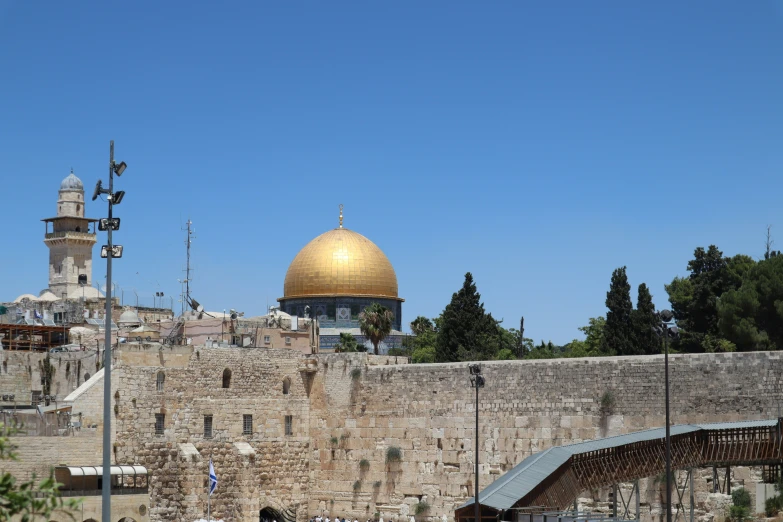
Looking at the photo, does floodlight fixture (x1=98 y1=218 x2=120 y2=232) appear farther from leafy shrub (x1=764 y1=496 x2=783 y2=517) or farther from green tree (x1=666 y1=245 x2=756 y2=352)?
green tree (x1=666 y1=245 x2=756 y2=352)

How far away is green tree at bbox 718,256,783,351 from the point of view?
99.1ft

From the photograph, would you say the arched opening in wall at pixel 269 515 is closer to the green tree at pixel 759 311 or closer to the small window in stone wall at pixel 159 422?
the small window in stone wall at pixel 159 422

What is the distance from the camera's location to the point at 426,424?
1150 inches

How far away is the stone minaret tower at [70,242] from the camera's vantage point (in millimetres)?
51812

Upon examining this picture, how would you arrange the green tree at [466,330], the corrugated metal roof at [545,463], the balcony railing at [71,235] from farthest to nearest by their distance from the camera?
the balcony railing at [71,235], the green tree at [466,330], the corrugated metal roof at [545,463]

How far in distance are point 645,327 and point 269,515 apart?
13090 millimetres

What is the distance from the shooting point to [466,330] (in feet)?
126

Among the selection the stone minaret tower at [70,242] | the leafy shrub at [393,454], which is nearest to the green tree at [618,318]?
the leafy shrub at [393,454]

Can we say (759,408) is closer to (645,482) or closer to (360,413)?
(645,482)

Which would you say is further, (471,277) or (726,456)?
(471,277)

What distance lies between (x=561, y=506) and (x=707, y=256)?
72.4 feet

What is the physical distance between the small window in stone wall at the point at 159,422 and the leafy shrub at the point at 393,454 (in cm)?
583

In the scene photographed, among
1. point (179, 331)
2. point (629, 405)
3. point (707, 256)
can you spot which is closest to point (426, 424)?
point (629, 405)

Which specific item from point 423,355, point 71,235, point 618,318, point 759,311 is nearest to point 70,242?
point 71,235
